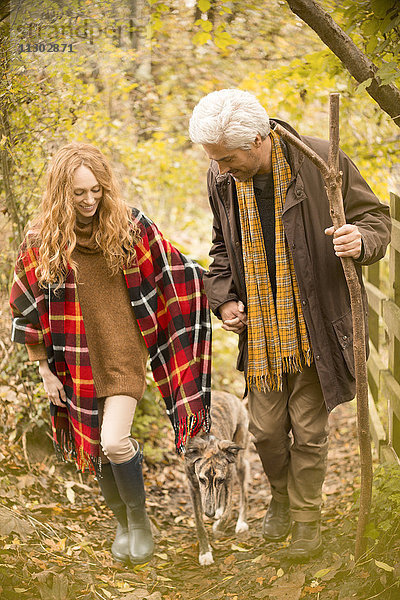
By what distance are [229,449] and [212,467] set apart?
16 centimetres

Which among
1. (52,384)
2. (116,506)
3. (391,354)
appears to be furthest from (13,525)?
(391,354)

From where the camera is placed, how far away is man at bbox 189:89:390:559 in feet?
9.91

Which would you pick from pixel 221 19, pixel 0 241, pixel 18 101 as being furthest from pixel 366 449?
pixel 221 19

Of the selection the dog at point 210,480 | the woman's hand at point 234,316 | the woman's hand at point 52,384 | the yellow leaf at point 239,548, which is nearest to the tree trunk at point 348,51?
the woman's hand at point 234,316

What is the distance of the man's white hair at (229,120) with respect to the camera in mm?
2932

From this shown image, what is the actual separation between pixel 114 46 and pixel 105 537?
3790 mm

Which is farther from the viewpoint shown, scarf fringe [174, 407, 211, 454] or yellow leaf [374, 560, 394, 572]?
scarf fringe [174, 407, 211, 454]

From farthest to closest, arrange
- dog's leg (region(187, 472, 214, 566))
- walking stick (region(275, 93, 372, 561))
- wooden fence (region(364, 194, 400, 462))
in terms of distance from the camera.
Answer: dog's leg (region(187, 472, 214, 566)) → wooden fence (region(364, 194, 400, 462)) → walking stick (region(275, 93, 372, 561))

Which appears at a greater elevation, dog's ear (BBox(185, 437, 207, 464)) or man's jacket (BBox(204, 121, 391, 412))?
man's jacket (BBox(204, 121, 391, 412))

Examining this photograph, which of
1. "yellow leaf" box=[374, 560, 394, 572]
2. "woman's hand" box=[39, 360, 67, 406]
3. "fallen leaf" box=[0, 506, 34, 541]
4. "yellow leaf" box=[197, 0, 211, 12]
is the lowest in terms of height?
"fallen leaf" box=[0, 506, 34, 541]

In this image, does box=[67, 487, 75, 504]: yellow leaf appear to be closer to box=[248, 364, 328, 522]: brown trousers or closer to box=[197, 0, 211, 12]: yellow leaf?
box=[248, 364, 328, 522]: brown trousers

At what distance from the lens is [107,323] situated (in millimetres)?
3609

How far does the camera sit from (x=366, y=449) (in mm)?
2842

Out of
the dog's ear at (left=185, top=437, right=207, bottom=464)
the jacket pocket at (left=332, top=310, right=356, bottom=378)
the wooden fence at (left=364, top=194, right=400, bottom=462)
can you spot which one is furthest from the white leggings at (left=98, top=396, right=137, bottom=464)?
the wooden fence at (left=364, top=194, right=400, bottom=462)
